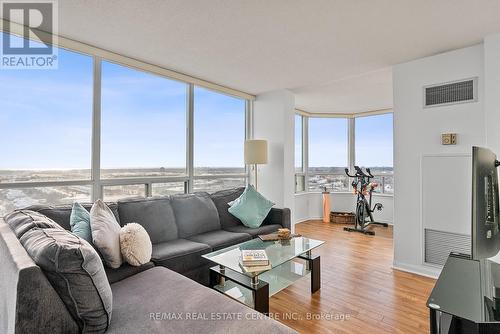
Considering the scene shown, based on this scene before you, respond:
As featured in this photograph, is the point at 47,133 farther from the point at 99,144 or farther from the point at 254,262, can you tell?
the point at 254,262

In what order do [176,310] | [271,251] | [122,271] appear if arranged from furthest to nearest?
[271,251], [122,271], [176,310]

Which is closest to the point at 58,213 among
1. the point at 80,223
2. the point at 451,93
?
the point at 80,223

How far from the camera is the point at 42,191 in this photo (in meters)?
2.53

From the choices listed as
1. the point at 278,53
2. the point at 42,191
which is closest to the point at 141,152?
the point at 42,191

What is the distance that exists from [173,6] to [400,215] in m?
3.30

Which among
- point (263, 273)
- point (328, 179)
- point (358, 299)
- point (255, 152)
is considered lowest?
point (358, 299)

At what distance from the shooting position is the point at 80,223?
201cm

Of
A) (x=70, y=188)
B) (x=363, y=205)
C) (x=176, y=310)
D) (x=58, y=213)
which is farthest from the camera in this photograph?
(x=363, y=205)

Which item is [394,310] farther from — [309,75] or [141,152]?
[141,152]

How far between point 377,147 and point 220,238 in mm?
4477

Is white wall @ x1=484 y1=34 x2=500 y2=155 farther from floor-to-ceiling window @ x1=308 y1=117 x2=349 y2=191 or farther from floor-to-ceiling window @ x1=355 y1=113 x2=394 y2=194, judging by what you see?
floor-to-ceiling window @ x1=308 y1=117 x2=349 y2=191

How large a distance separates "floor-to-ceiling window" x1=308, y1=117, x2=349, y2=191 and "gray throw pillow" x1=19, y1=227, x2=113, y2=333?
5302 millimetres

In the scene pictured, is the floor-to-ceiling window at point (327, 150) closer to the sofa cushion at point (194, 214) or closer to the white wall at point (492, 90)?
the sofa cushion at point (194, 214)

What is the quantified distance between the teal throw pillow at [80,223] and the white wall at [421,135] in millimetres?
3312
